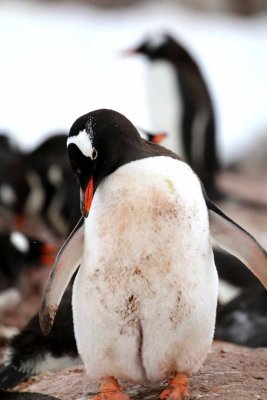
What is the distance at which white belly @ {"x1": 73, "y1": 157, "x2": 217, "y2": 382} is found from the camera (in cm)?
298

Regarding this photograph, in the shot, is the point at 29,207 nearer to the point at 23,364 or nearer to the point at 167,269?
the point at 23,364

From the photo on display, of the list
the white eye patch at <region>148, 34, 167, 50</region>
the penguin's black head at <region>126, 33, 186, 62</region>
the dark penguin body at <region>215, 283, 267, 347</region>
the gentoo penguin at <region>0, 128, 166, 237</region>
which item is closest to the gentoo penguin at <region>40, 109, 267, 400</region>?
the dark penguin body at <region>215, 283, 267, 347</region>

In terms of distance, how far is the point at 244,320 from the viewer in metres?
4.69

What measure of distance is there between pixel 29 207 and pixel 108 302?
4.39 metres

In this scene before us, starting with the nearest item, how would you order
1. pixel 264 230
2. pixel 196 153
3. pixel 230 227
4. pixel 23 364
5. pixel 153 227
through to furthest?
pixel 153 227, pixel 230 227, pixel 23 364, pixel 264 230, pixel 196 153

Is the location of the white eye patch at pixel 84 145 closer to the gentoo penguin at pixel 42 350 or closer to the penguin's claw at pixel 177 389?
the penguin's claw at pixel 177 389

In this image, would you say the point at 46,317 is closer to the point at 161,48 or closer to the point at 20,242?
the point at 20,242

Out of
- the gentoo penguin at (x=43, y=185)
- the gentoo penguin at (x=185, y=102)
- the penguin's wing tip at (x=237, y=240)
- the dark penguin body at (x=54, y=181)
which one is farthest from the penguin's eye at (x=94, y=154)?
the gentoo penguin at (x=185, y=102)

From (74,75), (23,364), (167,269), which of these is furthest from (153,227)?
(74,75)

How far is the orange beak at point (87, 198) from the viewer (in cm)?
295

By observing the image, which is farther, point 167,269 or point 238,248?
point 238,248

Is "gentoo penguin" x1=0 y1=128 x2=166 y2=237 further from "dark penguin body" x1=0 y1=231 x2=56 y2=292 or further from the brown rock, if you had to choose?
the brown rock

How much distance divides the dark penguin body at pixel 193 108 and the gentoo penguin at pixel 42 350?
15.6ft

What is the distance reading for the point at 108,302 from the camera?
9.90 feet
